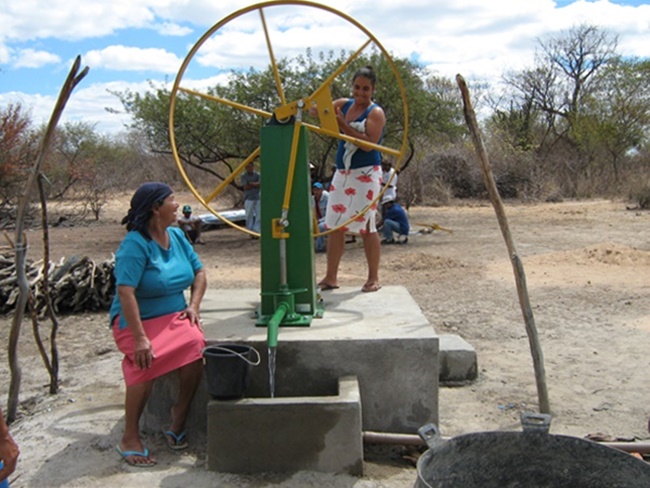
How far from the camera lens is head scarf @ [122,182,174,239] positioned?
11.7 feet

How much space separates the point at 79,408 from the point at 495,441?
277 centimetres

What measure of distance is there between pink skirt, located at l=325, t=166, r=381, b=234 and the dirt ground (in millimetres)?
1262

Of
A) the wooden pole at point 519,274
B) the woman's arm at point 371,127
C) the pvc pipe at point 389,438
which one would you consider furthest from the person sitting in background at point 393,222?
the pvc pipe at point 389,438

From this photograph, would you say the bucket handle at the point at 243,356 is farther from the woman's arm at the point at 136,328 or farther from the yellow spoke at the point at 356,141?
the yellow spoke at the point at 356,141

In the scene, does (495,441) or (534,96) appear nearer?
(495,441)

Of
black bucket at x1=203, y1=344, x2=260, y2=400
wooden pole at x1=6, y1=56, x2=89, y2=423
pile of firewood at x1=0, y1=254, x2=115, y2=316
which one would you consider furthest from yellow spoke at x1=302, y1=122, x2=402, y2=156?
pile of firewood at x1=0, y1=254, x2=115, y2=316

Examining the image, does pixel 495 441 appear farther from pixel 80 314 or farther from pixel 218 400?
Result: pixel 80 314

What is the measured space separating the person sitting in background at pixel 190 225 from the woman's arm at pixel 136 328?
32.0 ft

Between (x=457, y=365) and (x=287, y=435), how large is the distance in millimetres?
1762

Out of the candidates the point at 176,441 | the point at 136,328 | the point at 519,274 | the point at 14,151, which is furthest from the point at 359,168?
the point at 14,151

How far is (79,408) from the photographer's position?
433cm

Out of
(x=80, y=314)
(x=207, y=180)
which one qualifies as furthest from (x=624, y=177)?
(x=80, y=314)

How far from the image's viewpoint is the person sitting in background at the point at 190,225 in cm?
1317

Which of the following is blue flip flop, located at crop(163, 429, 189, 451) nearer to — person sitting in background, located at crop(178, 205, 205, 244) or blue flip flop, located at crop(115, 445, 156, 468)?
blue flip flop, located at crop(115, 445, 156, 468)
